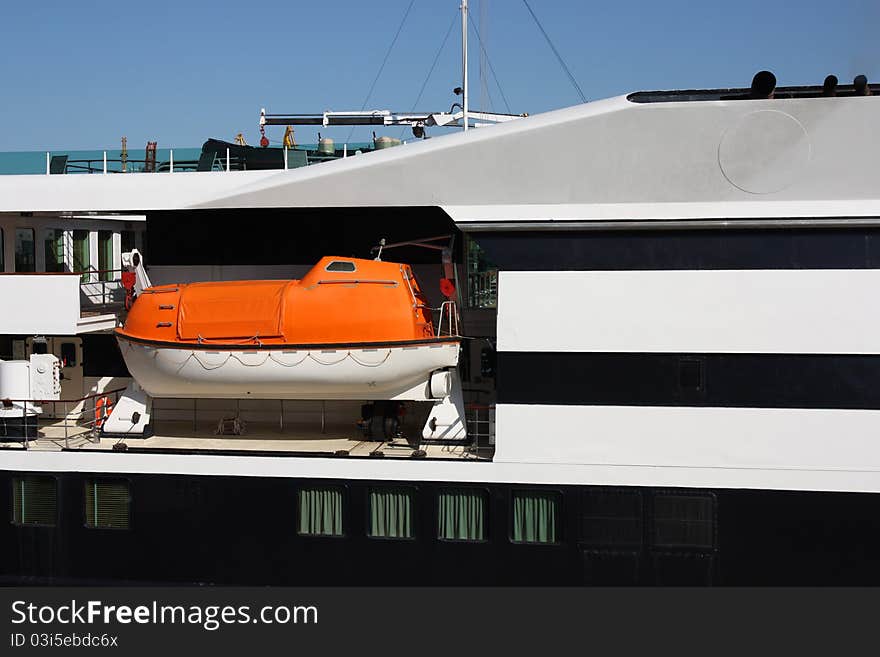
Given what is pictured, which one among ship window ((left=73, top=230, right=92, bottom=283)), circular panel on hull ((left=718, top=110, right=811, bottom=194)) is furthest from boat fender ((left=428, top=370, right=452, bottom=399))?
ship window ((left=73, top=230, right=92, bottom=283))

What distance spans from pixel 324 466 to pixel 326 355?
50.8 inches

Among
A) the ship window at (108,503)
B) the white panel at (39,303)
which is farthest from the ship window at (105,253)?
the ship window at (108,503)

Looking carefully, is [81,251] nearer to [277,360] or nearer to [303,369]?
[277,360]

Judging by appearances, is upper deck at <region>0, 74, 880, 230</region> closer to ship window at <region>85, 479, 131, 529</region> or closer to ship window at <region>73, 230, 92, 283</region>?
ship window at <region>85, 479, 131, 529</region>

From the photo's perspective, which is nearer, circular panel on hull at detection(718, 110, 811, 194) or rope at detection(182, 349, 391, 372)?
circular panel on hull at detection(718, 110, 811, 194)

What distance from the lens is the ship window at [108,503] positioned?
36.4 ft

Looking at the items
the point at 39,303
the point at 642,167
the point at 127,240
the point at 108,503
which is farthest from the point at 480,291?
the point at 127,240

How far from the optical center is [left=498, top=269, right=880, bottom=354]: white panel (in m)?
9.76

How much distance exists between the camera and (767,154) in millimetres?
10023

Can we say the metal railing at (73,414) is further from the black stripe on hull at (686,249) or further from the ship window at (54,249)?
the black stripe on hull at (686,249)

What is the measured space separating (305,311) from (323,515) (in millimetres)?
2403

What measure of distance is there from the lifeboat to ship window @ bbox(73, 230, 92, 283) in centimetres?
437
